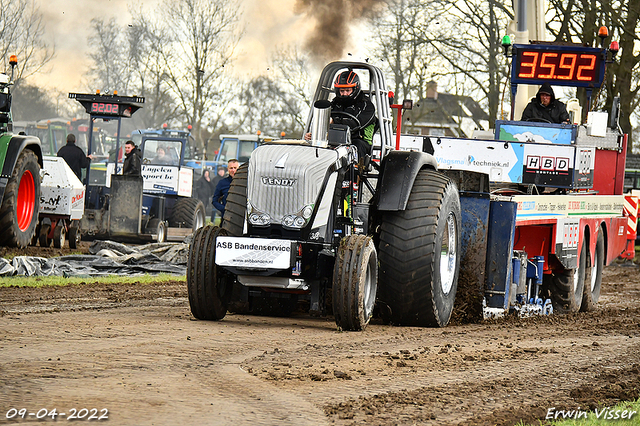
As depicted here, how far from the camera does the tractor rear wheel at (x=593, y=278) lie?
11969mm

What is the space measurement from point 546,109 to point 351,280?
667 centimetres

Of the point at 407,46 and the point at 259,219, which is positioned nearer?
the point at 259,219

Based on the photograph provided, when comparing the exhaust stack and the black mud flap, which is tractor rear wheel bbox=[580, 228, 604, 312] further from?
the black mud flap

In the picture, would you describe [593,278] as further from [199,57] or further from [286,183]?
[199,57]

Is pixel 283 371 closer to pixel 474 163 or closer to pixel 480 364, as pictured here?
pixel 480 364

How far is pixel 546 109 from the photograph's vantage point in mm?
12797

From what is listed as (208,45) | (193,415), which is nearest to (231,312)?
(193,415)

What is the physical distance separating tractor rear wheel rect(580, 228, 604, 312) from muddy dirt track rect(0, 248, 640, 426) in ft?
9.88

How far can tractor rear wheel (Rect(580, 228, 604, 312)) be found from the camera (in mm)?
11969

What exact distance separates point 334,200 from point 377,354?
1729mm

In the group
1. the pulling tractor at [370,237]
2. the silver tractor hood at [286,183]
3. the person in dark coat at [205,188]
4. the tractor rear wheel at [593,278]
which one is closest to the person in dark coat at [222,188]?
the pulling tractor at [370,237]

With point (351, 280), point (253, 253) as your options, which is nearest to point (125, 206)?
point (253, 253)

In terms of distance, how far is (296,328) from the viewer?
769 centimetres

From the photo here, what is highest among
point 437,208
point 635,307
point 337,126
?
point 337,126
